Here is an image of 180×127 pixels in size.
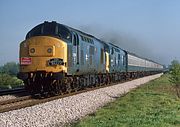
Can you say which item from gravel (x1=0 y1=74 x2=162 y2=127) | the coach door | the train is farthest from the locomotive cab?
gravel (x1=0 y1=74 x2=162 y2=127)

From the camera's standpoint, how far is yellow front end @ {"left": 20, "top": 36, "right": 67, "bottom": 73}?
753 inches

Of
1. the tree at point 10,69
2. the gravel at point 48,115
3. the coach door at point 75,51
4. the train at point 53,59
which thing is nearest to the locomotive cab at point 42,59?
the train at point 53,59

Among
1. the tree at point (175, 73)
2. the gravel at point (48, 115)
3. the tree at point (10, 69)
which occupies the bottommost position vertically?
the gravel at point (48, 115)

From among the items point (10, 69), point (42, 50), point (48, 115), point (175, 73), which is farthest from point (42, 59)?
point (10, 69)

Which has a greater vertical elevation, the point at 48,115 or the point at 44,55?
the point at 44,55

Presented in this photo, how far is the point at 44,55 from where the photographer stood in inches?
757

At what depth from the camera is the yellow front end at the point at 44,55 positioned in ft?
62.7

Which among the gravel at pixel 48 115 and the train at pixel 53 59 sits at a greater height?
the train at pixel 53 59

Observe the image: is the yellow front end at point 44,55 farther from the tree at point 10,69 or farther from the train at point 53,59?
the tree at point 10,69

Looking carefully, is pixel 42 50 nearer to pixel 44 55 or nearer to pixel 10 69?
pixel 44 55

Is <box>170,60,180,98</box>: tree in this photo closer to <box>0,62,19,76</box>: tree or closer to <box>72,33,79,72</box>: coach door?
<box>72,33,79,72</box>: coach door

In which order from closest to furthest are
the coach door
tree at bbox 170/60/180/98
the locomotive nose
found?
the locomotive nose
the coach door
tree at bbox 170/60/180/98

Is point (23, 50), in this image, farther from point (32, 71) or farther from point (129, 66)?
point (129, 66)

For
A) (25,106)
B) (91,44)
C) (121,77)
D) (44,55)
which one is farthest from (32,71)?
(121,77)
